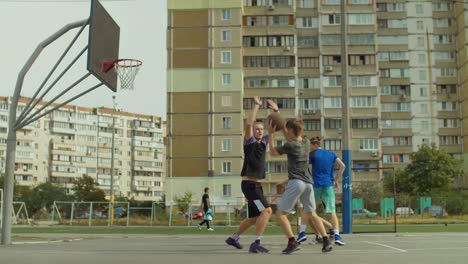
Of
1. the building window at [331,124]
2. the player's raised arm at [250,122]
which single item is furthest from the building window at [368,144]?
the player's raised arm at [250,122]

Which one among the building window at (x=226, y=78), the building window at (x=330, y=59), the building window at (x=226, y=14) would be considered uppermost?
the building window at (x=226, y=14)

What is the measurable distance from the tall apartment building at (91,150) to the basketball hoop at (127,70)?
364ft

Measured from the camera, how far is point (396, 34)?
88188mm

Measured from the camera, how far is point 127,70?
1719 centimetres

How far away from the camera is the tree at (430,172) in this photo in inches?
2950

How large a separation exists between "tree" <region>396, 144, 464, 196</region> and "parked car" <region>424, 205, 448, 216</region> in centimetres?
3505

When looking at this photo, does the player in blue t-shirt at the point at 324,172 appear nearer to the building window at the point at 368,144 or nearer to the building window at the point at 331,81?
the building window at the point at 368,144

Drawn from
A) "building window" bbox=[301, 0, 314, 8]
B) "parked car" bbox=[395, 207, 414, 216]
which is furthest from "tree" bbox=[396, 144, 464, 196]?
"parked car" bbox=[395, 207, 414, 216]

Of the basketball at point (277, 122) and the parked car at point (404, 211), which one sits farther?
the parked car at point (404, 211)

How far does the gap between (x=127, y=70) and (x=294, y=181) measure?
884 centimetres

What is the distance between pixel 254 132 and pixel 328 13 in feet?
247

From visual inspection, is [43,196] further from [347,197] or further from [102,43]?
[102,43]

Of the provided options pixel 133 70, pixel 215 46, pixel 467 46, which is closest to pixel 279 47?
pixel 215 46

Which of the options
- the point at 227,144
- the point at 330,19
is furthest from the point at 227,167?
the point at 330,19
